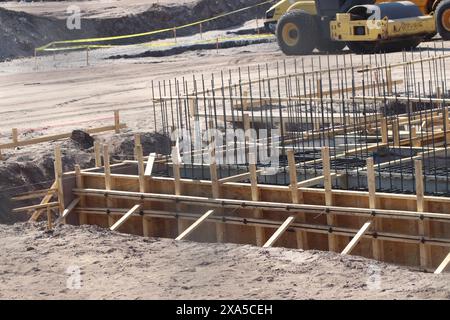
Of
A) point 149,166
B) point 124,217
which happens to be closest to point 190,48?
point 149,166

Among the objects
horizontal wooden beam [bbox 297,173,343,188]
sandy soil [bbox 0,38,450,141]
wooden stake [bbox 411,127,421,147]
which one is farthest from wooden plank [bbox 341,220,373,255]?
sandy soil [bbox 0,38,450,141]

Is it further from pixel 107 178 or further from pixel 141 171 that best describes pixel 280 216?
pixel 107 178

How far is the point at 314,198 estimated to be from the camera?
15102mm

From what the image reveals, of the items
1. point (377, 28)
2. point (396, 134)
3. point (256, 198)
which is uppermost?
point (377, 28)

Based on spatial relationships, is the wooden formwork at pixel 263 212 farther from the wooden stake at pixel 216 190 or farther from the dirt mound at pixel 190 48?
the dirt mound at pixel 190 48

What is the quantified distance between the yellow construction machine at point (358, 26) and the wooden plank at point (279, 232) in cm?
1610

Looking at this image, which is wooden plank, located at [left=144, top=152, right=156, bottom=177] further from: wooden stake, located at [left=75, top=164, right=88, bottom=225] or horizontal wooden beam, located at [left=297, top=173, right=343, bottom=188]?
horizontal wooden beam, located at [left=297, top=173, right=343, bottom=188]

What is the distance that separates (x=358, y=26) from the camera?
30.9m

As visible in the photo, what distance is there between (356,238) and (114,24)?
32.3 meters

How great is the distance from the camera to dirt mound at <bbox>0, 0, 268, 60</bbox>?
42.7 meters

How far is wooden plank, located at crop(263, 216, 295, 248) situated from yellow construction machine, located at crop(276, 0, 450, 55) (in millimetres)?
16102

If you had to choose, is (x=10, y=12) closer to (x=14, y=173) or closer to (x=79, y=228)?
(x=14, y=173)

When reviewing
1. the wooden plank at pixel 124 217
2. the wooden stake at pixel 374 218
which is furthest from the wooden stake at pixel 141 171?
the wooden stake at pixel 374 218

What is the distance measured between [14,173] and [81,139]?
211 cm
